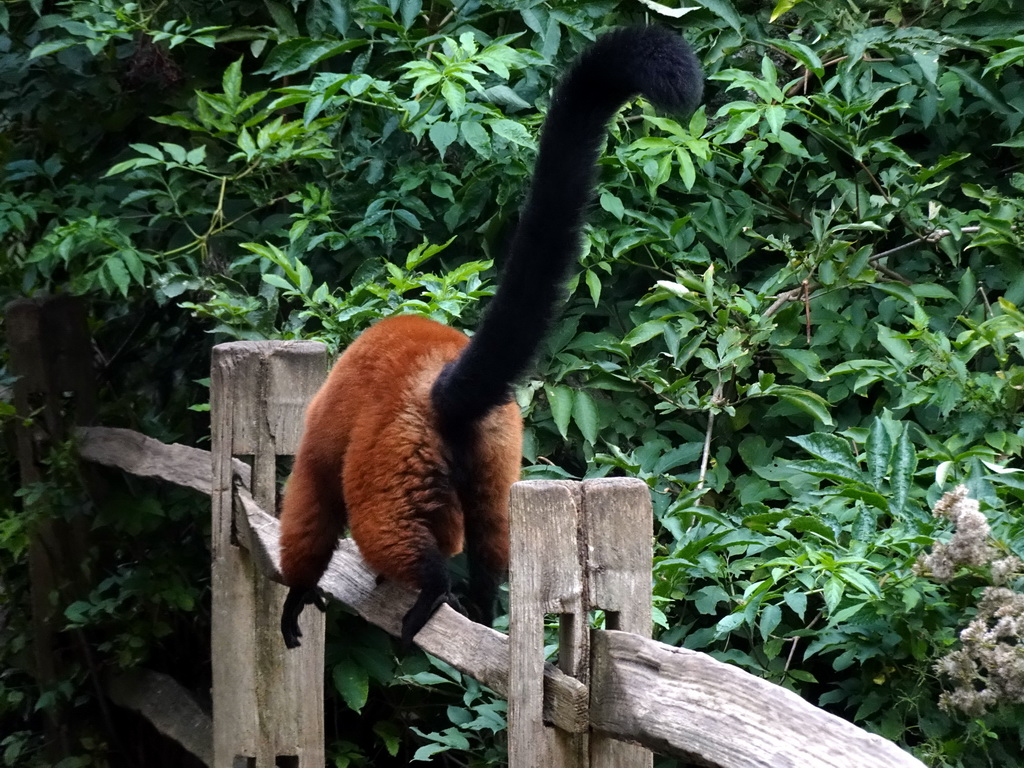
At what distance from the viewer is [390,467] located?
2252mm

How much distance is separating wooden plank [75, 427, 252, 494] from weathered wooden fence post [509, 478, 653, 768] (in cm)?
162

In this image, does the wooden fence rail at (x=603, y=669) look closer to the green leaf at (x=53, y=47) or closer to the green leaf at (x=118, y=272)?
the green leaf at (x=118, y=272)

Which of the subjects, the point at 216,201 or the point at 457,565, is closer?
the point at 457,565

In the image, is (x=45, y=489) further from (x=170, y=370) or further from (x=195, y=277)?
(x=195, y=277)

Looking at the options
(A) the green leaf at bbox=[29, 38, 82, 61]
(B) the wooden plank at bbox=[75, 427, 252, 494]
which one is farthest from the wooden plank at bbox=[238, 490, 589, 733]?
(A) the green leaf at bbox=[29, 38, 82, 61]

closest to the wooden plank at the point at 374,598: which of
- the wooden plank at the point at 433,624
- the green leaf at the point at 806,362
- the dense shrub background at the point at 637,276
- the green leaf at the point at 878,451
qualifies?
the wooden plank at the point at 433,624

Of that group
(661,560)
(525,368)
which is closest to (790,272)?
(661,560)

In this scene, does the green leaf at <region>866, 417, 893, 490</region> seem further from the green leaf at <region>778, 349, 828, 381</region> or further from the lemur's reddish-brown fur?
the lemur's reddish-brown fur

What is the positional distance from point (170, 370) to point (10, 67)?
1.38m

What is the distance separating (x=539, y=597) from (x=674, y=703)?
0.28 metres

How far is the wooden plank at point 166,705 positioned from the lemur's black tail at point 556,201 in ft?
6.76

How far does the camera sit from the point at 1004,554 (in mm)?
2338

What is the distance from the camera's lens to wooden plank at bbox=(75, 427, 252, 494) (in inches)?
139

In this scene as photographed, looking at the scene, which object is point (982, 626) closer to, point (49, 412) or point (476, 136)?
point (476, 136)
